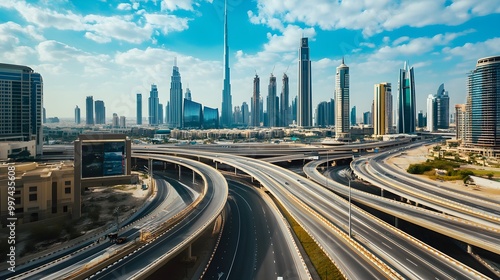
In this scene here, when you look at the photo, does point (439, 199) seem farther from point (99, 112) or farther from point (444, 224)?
point (99, 112)

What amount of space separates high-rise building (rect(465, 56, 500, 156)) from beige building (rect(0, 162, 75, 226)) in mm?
106654

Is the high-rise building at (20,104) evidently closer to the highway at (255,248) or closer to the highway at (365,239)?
the highway at (255,248)

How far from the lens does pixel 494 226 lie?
2647 centimetres

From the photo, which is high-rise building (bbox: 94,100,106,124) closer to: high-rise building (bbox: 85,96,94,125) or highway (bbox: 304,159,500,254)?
high-rise building (bbox: 85,96,94,125)

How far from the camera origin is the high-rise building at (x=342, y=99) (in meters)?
161

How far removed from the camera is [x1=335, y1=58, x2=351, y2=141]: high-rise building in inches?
6339

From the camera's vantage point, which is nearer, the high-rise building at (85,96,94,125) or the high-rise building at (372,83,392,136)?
the high-rise building at (85,96,94,125)

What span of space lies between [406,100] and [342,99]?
6578cm

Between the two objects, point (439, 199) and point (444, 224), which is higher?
point (439, 199)

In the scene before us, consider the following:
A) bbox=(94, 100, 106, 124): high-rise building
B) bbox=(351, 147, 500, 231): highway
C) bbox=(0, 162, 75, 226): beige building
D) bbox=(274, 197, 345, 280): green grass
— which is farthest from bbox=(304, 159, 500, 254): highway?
bbox=(94, 100, 106, 124): high-rise building

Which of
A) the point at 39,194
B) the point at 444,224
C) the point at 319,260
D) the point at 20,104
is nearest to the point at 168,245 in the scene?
the point at 319,260

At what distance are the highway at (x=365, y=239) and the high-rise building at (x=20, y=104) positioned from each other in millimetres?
80628

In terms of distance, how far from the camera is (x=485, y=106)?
8038 cm

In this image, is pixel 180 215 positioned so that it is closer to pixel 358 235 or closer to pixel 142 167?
pixel 358 235
